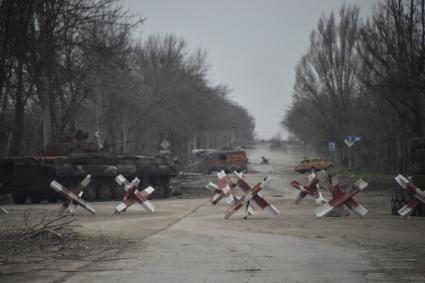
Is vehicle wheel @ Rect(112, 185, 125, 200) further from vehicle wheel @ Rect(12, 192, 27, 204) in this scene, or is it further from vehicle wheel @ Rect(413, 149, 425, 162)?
vehicle wheel @ Rect(413, 149, 425, 162)

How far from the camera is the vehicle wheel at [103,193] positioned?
29.3 metres

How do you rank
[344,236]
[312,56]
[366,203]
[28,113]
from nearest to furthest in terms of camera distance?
1. [344,236]
2. [366,203]
3. [28,113]
4. [312,56]

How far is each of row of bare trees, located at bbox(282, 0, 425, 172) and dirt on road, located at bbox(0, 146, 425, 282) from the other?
Answer: 18488 mm

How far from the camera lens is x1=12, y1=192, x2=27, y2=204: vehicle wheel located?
91.4ft

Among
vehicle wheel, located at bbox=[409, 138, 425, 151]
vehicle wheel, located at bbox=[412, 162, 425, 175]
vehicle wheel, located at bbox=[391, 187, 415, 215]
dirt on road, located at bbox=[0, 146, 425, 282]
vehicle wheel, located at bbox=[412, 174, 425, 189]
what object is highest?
vehicle wheel, located at bbox=[409, 138, 425, 151]

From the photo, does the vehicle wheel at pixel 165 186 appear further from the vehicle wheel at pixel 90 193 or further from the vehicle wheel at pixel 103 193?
the vehicle wheel at pixel 90 193

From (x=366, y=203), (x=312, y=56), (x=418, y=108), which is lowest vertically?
(x=366, y=203)

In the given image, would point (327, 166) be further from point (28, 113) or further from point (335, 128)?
point (28, 113)

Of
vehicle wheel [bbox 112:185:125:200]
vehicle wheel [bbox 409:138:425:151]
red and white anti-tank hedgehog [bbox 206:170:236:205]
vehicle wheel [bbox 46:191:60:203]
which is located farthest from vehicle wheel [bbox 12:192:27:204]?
vehicle wheel [bbox 409:138:425:151]

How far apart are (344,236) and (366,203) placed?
A: 1003 centimetres

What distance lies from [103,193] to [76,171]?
1.54 meters

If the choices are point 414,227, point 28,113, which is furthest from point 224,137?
point 414,227

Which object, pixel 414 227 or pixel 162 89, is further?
pixel 162 89

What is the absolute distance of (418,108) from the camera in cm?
3653
